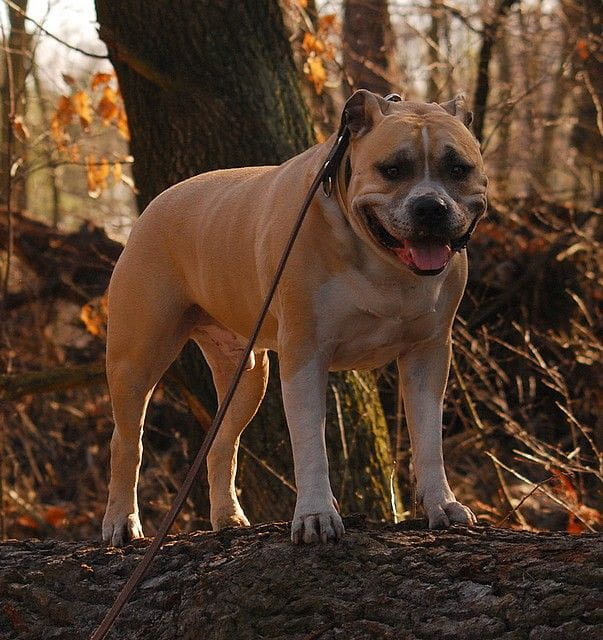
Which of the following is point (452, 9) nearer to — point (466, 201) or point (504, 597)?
point (466, 201)

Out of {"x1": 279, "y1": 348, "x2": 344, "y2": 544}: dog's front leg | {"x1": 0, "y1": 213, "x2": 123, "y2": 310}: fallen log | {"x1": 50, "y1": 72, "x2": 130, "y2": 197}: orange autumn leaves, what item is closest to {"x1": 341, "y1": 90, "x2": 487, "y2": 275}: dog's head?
Result: {"x1": 279, "y1": 348, "x2": 344, "y2": 544}: dog's front leg

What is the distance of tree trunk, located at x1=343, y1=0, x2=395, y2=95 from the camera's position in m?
10.7

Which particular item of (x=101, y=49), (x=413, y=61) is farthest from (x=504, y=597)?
(x=413, y=61)

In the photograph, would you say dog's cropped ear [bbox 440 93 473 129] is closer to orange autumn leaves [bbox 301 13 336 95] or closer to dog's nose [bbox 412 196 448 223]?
dog's nose [bbox 412 196 448 223]

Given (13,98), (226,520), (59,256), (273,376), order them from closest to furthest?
1. (226,520)
2. (273,376)
3. (13,98)
4. (59,256)

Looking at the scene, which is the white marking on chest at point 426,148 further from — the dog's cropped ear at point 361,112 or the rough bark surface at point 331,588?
the rough bark surface at point 331,588

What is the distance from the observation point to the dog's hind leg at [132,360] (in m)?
4.90

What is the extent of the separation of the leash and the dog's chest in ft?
0.65

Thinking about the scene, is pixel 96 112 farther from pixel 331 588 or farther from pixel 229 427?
pixel 331 588

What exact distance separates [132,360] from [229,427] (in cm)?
62

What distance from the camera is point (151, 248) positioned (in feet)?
16.4

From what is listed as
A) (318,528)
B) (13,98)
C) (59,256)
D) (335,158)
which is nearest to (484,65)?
(59,256)

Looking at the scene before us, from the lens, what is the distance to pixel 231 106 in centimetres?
649

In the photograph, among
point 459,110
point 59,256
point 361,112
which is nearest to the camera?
point 361,112
